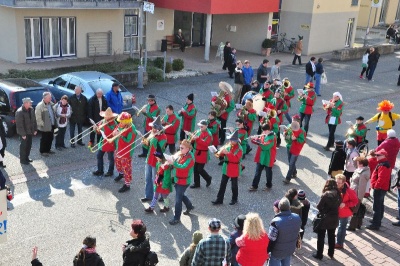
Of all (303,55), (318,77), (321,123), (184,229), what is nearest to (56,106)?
(184,229)

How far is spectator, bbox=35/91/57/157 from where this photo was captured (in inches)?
495

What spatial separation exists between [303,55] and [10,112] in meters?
20.4

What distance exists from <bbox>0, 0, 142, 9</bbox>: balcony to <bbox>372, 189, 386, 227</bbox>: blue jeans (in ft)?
52.2

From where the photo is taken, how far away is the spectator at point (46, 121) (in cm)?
1257

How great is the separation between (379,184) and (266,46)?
19555 millimetres

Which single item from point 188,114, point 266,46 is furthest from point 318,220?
point 266,46

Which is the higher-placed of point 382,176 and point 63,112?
point 63,112

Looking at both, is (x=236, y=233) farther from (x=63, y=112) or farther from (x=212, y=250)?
(x=63, y=112)

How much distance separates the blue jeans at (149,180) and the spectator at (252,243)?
368 cm

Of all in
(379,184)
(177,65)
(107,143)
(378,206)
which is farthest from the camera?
(177,65)

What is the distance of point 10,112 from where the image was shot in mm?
13734

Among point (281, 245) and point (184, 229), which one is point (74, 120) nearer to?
point (184, 229)

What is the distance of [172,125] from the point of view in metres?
12.4

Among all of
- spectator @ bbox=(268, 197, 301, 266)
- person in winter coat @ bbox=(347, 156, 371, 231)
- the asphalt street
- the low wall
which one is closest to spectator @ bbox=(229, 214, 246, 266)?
spectator @ bbox=(268, 197, 301, 266)
